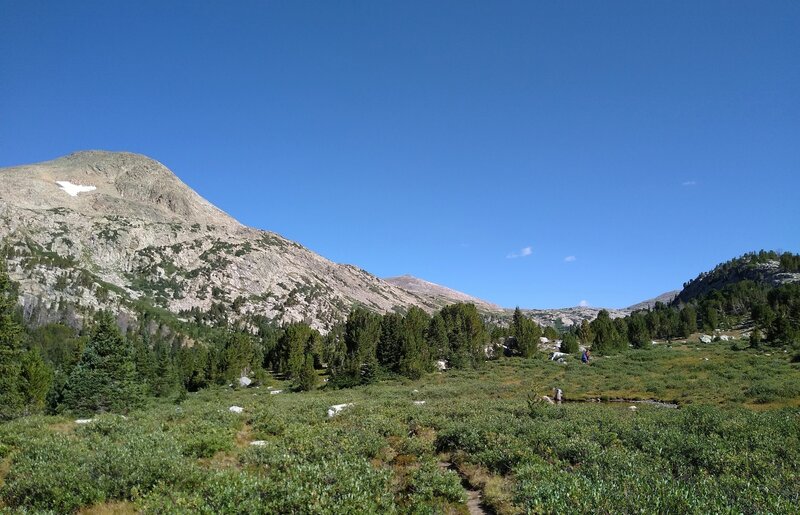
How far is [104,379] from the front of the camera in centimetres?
4059

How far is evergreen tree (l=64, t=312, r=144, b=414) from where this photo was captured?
39375 millimetres

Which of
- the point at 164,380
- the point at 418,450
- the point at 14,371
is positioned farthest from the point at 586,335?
the point at 14,371

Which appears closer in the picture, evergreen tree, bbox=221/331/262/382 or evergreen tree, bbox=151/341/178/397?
evergreen tree, bbox=151/341/178/397

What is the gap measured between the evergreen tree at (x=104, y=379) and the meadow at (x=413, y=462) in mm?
19096

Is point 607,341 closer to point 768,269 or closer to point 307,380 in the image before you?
point 307,380

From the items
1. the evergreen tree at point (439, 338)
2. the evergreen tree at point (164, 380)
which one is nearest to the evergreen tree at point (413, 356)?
the evergreen tree at point (439, 338)

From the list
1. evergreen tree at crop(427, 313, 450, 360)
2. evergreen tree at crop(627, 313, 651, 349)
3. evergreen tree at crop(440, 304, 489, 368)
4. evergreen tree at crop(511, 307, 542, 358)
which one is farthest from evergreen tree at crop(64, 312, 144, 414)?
evergreen tree at crop(627, 313, 651, 349)

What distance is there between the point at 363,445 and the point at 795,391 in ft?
108

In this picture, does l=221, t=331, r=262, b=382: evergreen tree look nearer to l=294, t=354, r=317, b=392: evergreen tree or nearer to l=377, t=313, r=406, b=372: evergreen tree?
l=294, t=354, r=317, b=392: evergreen tree

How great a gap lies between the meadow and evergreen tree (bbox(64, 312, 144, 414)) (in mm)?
19096

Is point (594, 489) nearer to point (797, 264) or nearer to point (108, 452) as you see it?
point (108, 452)

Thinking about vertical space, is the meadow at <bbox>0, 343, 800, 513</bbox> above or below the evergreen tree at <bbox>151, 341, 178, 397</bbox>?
above

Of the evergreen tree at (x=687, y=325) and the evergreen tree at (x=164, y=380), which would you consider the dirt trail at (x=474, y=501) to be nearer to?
the evergreen tree at (x=164, y=380)

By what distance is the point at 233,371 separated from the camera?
3002 inches
